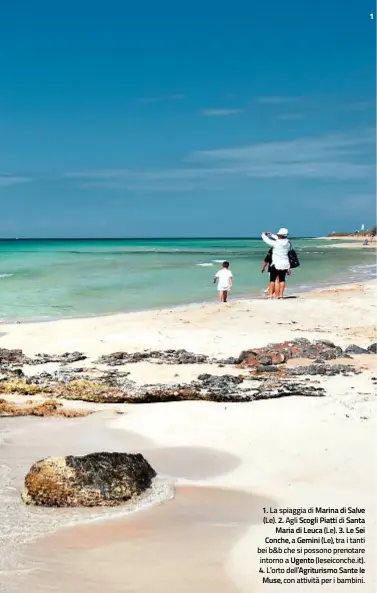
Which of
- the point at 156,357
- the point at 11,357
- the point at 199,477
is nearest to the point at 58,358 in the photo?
the point at 11,357

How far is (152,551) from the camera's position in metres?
4.40

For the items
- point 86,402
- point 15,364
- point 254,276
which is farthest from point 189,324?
point 254,276

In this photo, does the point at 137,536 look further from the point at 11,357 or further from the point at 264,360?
the point at 11,357

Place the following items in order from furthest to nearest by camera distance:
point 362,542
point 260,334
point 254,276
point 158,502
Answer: point 254,276
point 260,334
point 158,502
point 362,542

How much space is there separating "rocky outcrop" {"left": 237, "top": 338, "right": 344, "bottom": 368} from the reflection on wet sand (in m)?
5.23

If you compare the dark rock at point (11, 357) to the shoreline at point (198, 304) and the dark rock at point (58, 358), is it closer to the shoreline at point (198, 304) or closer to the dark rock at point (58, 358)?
the dark rock at point (58, 358)

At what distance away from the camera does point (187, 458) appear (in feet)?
20.5

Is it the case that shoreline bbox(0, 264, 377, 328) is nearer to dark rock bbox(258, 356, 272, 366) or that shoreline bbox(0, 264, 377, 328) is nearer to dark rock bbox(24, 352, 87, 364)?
dark rock bbox(24, 352, 87, 364)

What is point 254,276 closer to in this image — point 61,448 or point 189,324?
point 189,324

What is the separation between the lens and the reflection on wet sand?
3.99 meters

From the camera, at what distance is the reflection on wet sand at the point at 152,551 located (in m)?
3.99

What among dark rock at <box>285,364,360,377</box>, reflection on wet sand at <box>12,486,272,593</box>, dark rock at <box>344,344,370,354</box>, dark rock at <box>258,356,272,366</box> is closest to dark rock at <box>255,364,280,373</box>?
dark rock at <box>285,364,360,377</box>

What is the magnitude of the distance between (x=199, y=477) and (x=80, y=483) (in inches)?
44.4

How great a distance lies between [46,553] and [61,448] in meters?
2.19
